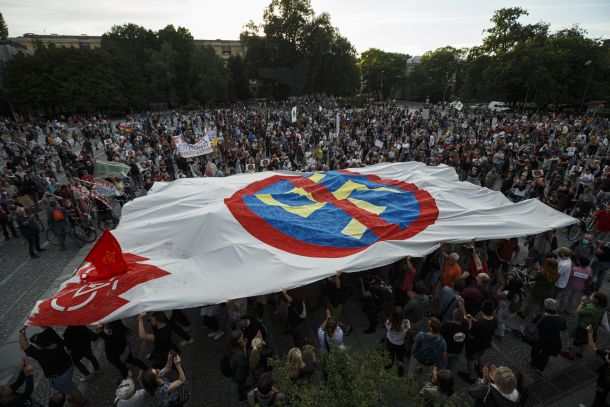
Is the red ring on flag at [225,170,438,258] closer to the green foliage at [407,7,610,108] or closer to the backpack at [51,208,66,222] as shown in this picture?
the backpack at [51,208,66,222]

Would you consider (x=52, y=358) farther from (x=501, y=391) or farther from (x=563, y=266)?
(x=563, y=266)

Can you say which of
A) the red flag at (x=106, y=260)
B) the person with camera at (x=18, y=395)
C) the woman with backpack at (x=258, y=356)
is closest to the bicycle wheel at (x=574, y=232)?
the woman with backpack at (x=258, y=356)

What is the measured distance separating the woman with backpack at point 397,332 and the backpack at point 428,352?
383 millimetres

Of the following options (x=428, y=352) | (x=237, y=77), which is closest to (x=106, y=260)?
(x=428, y=352)

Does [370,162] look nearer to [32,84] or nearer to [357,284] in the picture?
[357,284]

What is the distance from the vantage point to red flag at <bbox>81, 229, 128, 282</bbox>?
5492 millimetres

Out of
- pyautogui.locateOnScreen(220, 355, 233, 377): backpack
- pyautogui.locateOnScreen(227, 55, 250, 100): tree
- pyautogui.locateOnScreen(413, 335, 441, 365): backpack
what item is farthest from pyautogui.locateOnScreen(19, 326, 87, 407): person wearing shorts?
pyautogui.locateOnScreen(227, 55, 250, 100): tree

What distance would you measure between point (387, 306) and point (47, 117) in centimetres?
6164

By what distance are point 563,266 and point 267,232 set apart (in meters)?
6.28

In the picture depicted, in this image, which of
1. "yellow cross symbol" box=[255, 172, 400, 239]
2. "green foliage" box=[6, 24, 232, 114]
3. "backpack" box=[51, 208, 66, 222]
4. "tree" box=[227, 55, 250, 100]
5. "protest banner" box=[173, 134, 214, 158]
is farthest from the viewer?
"tree" box=[227, 55, 250, 100]

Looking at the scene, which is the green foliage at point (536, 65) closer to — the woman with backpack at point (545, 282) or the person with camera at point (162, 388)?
the woman with backpack at point (545, 282)

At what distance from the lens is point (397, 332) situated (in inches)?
198

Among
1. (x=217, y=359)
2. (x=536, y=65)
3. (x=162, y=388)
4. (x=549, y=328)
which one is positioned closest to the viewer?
(x=162, y=388)

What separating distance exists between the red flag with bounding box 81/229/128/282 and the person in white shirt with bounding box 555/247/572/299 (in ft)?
28.4
